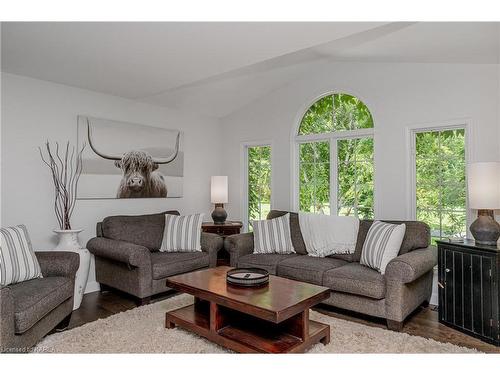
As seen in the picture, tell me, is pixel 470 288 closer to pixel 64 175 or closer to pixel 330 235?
pixel 330 235

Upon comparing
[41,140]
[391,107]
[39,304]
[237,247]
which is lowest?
[39,304]

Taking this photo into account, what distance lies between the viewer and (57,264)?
2.73 metres

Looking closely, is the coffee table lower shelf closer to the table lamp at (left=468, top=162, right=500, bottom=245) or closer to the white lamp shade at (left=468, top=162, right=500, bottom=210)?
the table lamp at (left=468, top=162, right=500, bottom=245)

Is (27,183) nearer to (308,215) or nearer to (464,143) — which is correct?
(308,215)

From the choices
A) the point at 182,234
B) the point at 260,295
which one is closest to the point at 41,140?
the point at 182,234

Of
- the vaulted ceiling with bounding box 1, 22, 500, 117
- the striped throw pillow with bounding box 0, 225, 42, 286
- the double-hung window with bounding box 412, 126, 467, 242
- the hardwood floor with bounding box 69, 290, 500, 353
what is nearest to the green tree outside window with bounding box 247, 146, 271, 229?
the vaulted ceiling with bounding box 1, 22, 500, 117

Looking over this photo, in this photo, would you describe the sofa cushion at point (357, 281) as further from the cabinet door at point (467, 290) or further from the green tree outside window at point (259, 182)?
the green tree outside window at point (259, 182)

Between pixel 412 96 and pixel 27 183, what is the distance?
4.06 metres

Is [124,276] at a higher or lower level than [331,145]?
lower

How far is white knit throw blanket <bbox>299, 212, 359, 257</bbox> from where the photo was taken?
11.7ft

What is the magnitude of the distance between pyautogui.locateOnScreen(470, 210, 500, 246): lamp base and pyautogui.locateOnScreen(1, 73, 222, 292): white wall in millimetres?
3567

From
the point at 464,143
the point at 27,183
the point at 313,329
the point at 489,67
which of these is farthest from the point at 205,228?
the point at 489,67

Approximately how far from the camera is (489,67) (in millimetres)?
3154

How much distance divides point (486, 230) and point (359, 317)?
127 cm
